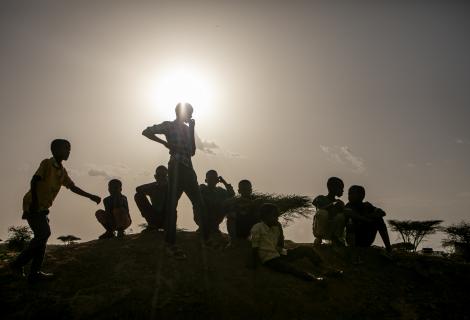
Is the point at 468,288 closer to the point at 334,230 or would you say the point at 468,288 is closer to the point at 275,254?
the point at 334,230

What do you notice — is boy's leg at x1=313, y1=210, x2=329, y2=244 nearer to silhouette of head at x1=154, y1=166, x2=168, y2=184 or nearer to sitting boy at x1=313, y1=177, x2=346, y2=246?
sitting boy at x1=313, y1=177, x2=346, y2=246

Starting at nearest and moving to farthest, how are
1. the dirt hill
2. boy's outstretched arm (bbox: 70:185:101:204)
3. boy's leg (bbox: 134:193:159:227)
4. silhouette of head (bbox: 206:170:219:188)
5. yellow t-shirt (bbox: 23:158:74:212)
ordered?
the dirt hill → yellow t-shirt (bbox: 23:158:74:212) → boy's outstretched arm (bbox: 70:185:101:204) → boy's leg (bbox: 134:193:159:227) → silhouette of head (bbox: 206:170:219:188)

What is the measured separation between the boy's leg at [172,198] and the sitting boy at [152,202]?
1486 mm

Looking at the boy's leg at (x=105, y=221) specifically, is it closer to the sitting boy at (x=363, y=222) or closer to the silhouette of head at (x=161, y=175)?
the silhouette of head at (x=161, y=175)

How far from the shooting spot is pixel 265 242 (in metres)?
6.26

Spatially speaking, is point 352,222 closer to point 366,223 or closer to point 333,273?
point 366,223

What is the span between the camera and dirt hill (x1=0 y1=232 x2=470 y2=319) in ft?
15.9

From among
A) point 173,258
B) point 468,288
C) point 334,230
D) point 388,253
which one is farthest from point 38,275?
point 468,288

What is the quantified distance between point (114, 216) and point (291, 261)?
11.9ft

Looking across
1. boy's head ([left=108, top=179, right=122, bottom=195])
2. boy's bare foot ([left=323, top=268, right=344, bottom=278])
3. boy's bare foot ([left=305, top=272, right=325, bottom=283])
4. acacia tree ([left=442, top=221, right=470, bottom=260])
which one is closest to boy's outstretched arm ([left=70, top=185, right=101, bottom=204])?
boy's head ([left=108, top=179, right=122, bottom=195])

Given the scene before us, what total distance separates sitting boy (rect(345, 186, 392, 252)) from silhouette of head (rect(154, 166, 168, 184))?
12.7ft

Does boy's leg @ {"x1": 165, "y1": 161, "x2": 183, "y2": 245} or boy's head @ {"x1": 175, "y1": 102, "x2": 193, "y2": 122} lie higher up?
boy's head @ {"x1": 175, "y1": 102, "x2": 193, "y2": 122}

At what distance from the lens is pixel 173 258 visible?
6039 millimetres

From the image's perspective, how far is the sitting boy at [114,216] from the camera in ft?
24.2
